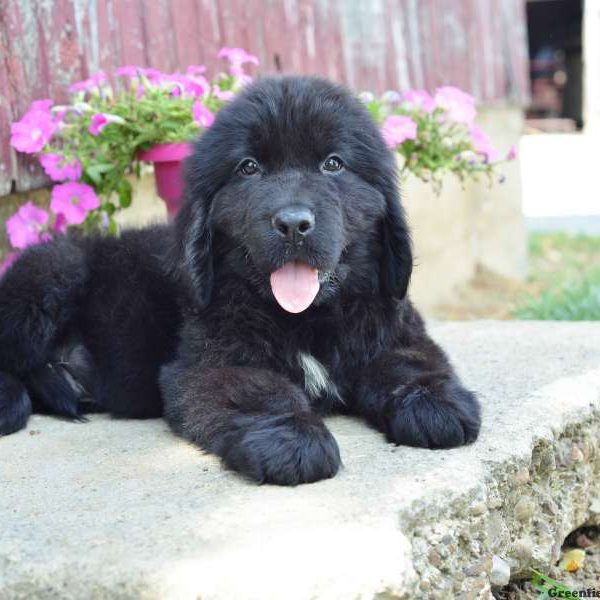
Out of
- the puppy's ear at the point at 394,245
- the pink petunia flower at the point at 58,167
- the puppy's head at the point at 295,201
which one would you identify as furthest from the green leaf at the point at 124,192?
the puppy's ear at the point at 394,245

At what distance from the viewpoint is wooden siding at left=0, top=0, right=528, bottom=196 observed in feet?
14.9

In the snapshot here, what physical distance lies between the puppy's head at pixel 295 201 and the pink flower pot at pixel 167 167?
112 cm

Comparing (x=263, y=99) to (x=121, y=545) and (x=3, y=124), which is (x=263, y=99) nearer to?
(x=121, y=545)

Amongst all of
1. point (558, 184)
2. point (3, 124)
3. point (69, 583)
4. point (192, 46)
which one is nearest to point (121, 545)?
point (69, 583)

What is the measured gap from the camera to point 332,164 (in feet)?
10.3

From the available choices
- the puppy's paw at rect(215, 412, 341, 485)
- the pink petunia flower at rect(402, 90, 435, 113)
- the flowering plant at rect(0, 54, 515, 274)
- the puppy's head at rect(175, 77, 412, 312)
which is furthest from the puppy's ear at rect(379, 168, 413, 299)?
the pink petunia flower at rect(402, 90, 435, 113)

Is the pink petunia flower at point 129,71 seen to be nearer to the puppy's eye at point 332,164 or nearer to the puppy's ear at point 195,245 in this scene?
the puppy's ear at point 195,245

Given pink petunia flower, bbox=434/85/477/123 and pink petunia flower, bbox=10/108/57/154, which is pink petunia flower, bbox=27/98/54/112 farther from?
pink petunia flower, bbox=434/85/477/123

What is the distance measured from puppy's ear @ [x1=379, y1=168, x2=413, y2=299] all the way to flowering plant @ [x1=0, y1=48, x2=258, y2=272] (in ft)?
4.13

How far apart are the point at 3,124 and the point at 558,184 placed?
10281 millimetres

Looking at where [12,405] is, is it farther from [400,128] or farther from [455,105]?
[455,105]

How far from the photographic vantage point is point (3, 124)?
4.41 m

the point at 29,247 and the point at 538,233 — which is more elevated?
the point at 29,247

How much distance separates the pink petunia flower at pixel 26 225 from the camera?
4.44 metres
